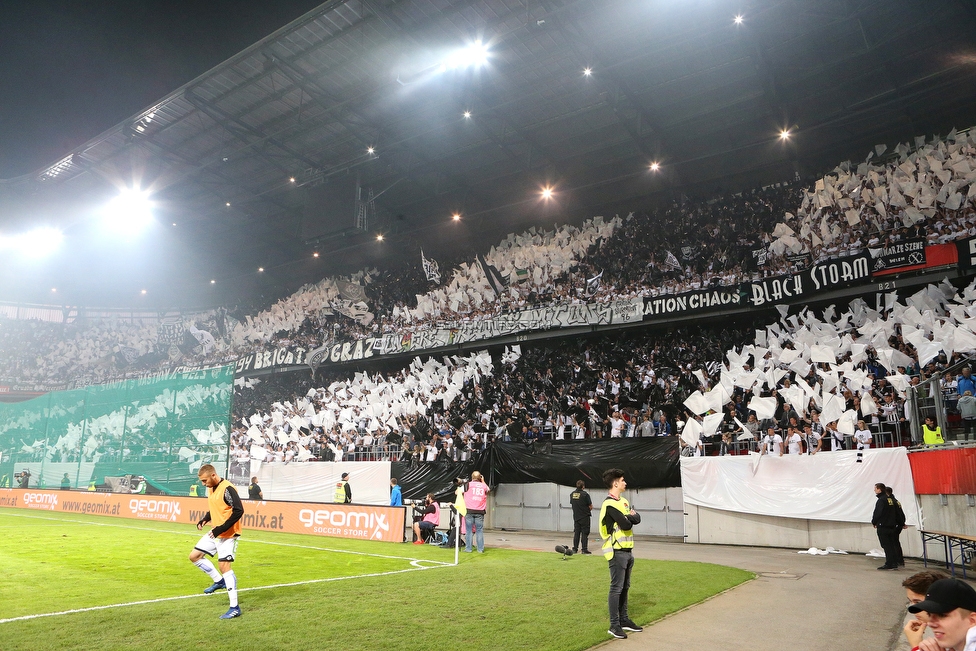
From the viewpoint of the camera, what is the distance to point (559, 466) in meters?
21.4

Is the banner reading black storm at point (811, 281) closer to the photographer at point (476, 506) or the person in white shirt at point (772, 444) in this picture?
the person in white shirt at point (772, 444)

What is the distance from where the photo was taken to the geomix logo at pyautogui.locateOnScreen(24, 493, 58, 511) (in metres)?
27.8

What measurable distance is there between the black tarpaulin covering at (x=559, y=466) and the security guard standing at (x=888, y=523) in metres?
6.42

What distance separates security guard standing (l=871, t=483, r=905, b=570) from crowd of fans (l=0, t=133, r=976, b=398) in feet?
32.3

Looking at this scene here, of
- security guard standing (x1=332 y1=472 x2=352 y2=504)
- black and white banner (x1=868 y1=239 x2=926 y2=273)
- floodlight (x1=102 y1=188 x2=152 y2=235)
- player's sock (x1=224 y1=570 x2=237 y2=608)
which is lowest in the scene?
player's sock (x1=224 y1=570 x2=237 y2=608)

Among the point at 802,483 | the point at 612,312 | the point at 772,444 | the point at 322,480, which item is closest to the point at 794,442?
the point at 772,444

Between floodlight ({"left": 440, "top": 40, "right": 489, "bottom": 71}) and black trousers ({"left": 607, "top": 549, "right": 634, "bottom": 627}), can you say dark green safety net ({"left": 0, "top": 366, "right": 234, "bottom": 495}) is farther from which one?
black trousers ({"left": 607, "top": 549, "right": 634, "bottom": 627})

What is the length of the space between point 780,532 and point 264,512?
1535 centimetres

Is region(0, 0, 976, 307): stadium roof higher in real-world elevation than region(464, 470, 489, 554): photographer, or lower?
higher

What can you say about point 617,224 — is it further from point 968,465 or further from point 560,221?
point 968,465

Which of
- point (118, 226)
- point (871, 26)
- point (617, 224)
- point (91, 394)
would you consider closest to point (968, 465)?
point (871, 26)

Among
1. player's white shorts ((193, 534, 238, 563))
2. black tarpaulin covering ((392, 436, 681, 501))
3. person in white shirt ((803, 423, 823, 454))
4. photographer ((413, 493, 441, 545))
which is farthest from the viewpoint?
black tarpaulin covering ((392, 436, 681, 501))

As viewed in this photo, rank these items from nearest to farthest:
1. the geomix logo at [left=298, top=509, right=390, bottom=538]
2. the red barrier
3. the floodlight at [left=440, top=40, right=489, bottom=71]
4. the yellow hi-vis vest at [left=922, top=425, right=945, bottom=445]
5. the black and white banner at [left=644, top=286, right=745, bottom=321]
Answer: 1. the red barrier
2. the yellow hi-vis vest at [left=922, top=425, right=945, bottom=445]
3. the geomix logo at [left=298, top=509, right=390, bottom=538]
4. the floodlight at [left=440, top=40, right=489, bottom=71]
5. the black and white banner at [left=644, top=286, right=745, bottom=321]

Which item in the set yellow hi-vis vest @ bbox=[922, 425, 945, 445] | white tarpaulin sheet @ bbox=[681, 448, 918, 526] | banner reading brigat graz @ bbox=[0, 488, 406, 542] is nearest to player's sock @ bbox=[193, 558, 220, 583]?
banner reading brigat graz @ bbox=[0, 488, 406, 542]
